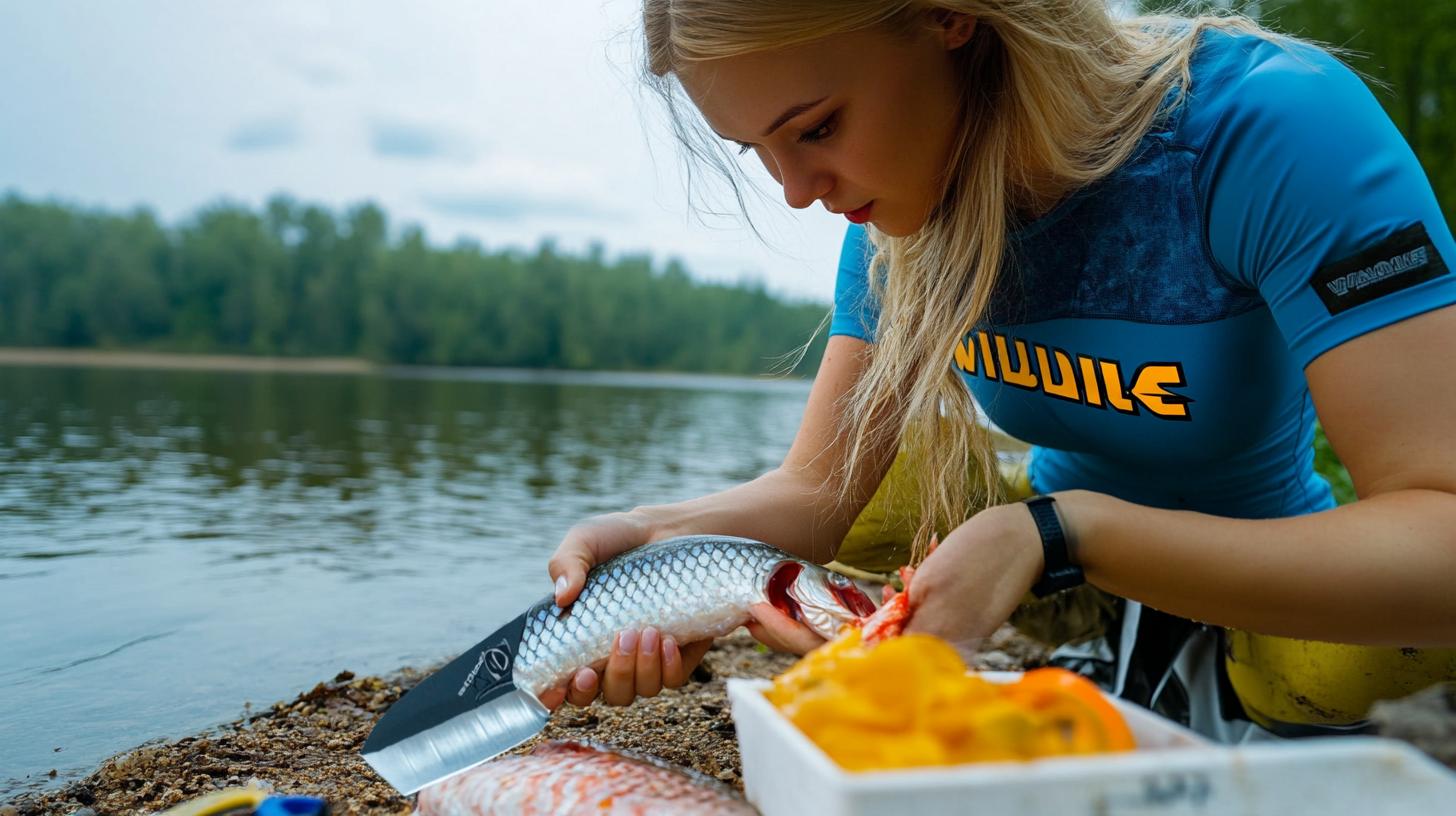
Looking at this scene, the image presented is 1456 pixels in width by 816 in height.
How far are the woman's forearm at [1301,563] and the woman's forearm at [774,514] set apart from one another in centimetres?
117

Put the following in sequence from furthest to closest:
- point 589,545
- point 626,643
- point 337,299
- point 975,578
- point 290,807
→ point 337,299
point 589,545
point 626,643
point 975,578
point 290,807

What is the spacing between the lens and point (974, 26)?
7.42 feet

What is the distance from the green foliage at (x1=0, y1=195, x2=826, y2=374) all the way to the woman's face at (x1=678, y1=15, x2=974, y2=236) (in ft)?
150

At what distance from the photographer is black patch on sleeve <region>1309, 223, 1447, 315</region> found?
1.90 metres

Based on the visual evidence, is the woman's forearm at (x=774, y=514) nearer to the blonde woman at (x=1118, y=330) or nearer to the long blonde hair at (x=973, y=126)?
the blonde woman at (x=1118, y=330)

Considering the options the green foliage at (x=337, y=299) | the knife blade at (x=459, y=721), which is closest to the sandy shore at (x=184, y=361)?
the green foliage at (x=337, y=299)

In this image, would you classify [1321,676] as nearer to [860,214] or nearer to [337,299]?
[860,214]

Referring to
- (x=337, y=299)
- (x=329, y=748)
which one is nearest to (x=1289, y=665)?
(x=329, y=748)

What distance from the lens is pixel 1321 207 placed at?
6.56 ft

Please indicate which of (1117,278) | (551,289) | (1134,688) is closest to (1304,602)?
(1117,278)

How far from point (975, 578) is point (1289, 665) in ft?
5.11

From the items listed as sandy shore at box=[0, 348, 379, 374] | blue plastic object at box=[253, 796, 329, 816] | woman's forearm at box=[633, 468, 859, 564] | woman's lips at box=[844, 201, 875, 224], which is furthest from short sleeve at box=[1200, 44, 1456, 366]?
sandy shore at box=[0, 348, 379, 374]

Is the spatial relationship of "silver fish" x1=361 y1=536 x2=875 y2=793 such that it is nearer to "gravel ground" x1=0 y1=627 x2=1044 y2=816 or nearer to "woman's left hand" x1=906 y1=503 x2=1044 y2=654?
"gravel ground" x1=0 y1=627 x2=1044 y2=816

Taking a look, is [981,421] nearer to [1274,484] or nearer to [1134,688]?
[1274,484]
